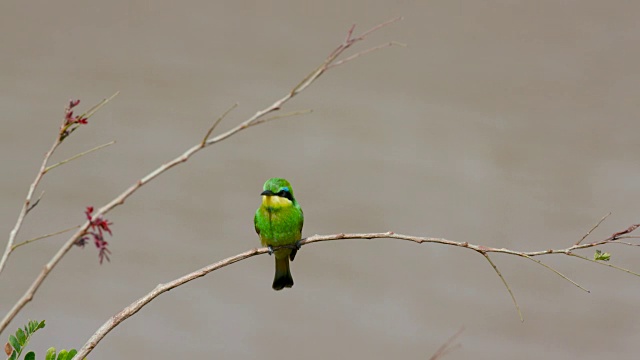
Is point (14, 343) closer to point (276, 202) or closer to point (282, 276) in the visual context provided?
point (276, 202)

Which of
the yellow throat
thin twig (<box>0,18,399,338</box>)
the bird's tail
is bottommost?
Result: thin twig (<box>0,18,399,338</box>)

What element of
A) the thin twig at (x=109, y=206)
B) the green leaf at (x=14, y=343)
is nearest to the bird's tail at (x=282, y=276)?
the green leaf at (x=14, y=343)

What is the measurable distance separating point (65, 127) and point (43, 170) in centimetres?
6

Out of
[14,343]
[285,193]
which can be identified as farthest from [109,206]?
[285,193]

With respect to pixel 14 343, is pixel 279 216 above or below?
above

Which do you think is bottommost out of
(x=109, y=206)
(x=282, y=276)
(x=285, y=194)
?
(x=109, y=206)

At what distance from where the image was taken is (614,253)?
384 centimetres

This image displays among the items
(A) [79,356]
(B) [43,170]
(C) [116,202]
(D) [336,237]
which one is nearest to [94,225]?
(C) [116,202]

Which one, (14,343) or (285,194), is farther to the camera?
(285,194)

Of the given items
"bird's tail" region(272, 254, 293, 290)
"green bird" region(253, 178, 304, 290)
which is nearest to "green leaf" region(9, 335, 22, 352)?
"green bird" region(253, 178, 304, 290)

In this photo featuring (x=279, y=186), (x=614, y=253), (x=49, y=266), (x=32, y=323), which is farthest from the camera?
(x=614, y=253)

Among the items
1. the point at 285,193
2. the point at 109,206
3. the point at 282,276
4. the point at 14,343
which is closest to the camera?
the point at 109,206

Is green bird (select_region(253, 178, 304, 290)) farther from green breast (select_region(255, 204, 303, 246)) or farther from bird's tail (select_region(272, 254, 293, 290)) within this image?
bird's tail (select_region(272, 254, 293, 290))

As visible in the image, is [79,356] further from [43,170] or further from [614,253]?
[614,253]
